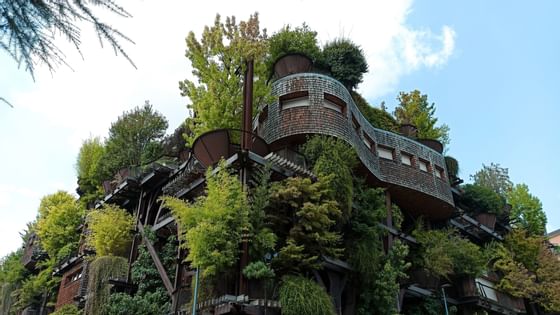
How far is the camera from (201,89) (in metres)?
19.9

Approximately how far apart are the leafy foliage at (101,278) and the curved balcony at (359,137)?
792cm

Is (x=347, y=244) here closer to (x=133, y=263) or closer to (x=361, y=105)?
(x=133, y=263)

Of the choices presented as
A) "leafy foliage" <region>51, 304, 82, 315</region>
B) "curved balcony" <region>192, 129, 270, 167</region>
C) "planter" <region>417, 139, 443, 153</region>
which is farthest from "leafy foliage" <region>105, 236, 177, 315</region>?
"planter" <region>417, 139, 443, 153</region>

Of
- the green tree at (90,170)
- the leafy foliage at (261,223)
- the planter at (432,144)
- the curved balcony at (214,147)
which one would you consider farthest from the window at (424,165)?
the green tree at (90,170)

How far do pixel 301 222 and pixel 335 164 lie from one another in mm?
3019

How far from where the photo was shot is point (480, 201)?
91.7ft

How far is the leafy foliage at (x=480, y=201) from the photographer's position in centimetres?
2788

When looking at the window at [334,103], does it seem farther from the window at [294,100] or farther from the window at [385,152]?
the window at [385,152]

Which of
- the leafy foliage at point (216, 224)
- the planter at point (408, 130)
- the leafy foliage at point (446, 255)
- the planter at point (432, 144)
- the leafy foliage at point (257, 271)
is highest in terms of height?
the planter at point (408, 130)

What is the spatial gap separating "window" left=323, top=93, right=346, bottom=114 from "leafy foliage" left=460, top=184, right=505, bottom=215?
11.7 metres

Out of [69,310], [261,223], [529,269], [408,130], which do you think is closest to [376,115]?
[408,130]

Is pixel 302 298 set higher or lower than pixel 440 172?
lower

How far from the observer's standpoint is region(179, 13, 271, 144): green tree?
19.1 m

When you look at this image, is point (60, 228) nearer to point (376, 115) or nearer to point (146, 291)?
point (146, 291)
